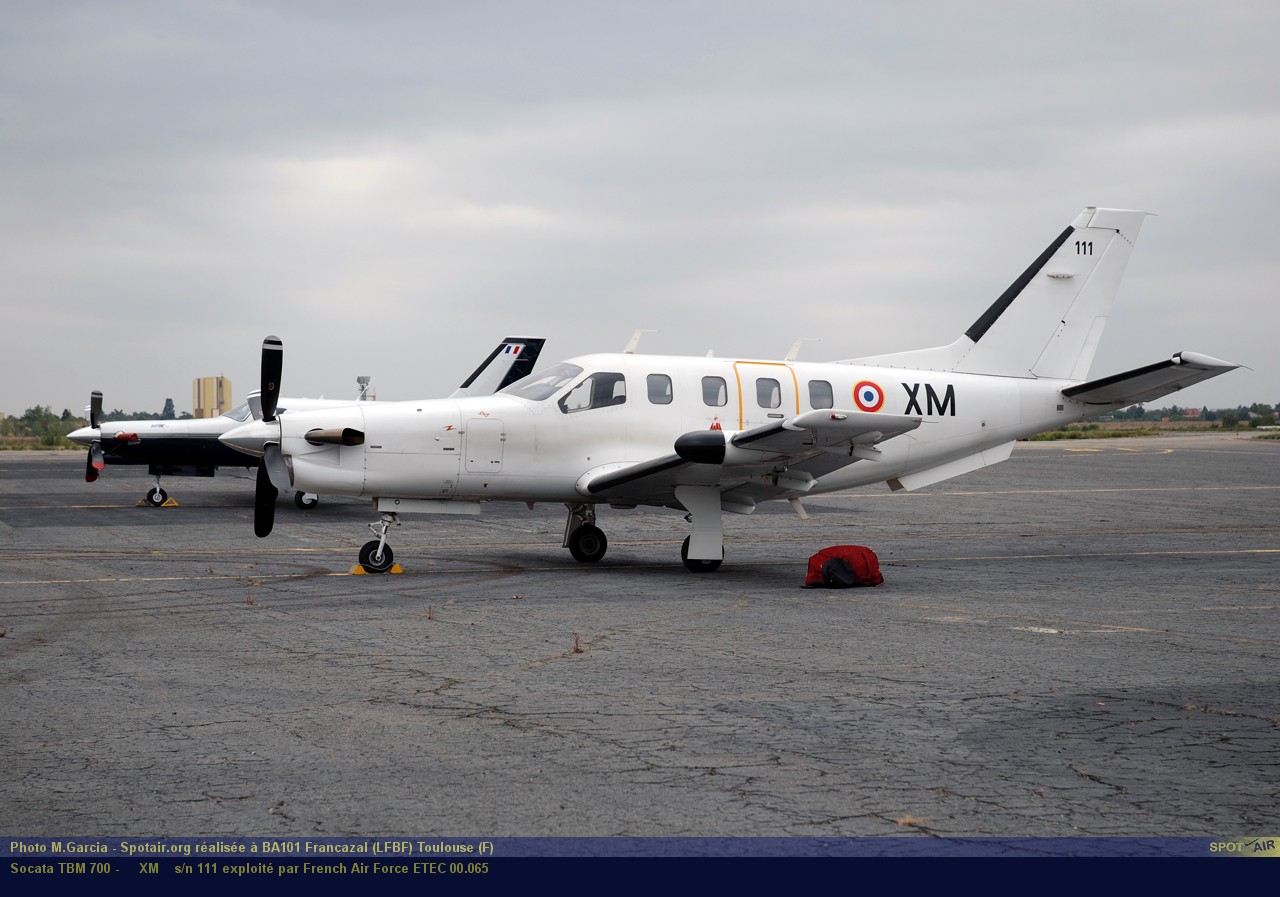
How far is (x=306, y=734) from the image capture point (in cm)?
659

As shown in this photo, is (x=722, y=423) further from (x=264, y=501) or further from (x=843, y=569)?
(x=264, y=501)

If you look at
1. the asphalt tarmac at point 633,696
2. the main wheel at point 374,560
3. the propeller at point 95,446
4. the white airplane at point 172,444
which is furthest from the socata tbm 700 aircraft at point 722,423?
the propeller at point 95,446

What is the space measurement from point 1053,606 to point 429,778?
8313 millimetres

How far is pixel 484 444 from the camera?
1541 cm

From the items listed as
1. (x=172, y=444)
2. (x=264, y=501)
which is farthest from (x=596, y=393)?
(x=172, y=444)

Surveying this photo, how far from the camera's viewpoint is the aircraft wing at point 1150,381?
16078mm

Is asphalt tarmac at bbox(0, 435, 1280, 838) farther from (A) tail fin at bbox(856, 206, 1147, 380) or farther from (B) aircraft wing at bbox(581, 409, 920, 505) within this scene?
(A) tail fin at bbox(856, 206, 1147, 380)

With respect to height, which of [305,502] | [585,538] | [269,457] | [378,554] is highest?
[269,457]

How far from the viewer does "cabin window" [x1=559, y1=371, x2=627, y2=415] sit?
15828mm

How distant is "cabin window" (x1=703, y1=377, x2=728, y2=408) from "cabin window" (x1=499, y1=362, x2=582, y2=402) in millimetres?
1772

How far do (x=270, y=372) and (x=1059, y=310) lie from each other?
39.2 feet

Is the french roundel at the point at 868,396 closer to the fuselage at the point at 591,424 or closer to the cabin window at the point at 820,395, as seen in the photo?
the fuselage at the point at 591,424

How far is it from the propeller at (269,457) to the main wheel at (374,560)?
1210 millimetres

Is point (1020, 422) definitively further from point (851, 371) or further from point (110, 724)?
point (110, 724)
